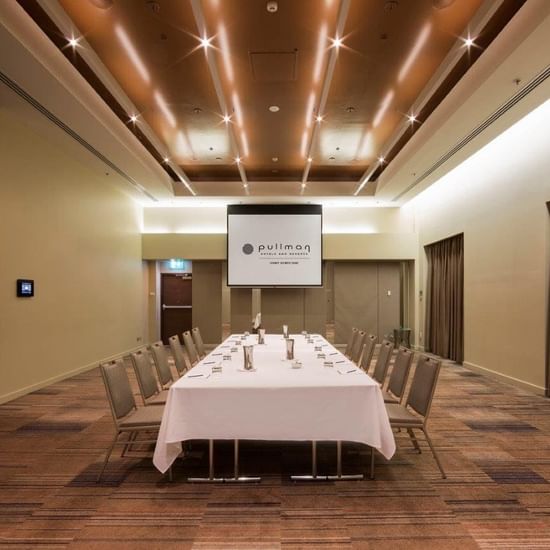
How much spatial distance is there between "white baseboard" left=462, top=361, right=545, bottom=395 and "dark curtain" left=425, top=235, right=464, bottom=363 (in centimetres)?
61

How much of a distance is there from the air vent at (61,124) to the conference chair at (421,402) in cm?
479

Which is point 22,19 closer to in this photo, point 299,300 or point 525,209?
point 525,209

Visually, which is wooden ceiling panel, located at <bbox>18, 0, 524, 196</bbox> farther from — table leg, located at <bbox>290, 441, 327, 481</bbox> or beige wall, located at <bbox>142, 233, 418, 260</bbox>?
table leg, located at <bbox>290, 441, 327, 481</bbox>

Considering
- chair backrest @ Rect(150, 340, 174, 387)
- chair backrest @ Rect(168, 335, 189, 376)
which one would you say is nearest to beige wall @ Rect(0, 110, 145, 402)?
chair backrest @ Rect(168, 335, 189, 376)

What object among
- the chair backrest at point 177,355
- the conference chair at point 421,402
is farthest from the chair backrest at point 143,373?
the conference chair at point 421,402

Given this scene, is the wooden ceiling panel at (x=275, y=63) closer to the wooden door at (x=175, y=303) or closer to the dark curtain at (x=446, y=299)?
the dark curtain at (x=446, y=299)

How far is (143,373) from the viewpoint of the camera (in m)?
3.65

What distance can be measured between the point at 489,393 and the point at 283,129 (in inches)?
188

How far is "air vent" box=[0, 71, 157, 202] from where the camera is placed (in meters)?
4.24

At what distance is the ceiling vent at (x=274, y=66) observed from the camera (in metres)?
4.22

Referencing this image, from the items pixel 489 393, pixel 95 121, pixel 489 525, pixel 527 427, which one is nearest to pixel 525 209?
pixel 489 393

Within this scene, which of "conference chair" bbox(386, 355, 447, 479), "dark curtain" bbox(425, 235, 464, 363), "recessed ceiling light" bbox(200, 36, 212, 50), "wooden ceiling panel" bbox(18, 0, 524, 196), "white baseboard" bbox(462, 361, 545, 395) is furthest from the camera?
"dark curtain" bbox(425, 235, 464, 363)

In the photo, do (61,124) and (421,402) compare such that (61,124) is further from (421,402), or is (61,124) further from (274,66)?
(421,402)

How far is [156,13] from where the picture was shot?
11.8 feet
